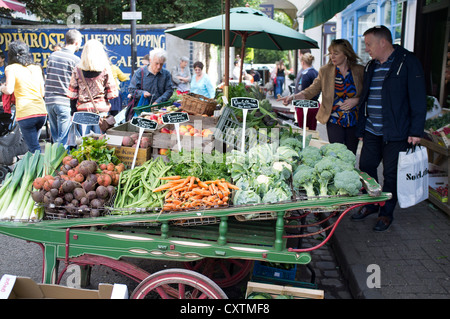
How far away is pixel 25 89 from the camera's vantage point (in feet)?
21.5

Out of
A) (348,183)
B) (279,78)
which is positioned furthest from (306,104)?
(279,78)

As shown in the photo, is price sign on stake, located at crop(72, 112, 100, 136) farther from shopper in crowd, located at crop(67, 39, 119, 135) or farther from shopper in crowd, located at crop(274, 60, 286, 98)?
shopper in crowd, located at crop(274, 60, 286, 98)

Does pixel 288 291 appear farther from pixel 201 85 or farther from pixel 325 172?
pixel 201 85

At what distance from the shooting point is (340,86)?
5.32 m

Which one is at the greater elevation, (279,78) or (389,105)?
(279,78)

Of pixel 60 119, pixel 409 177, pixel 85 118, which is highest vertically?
pixel 85 118

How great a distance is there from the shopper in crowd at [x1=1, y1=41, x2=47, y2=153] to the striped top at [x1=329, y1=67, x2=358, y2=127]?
4722 mm

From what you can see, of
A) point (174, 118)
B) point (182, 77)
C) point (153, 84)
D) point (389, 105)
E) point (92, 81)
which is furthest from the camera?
point (182, 77)

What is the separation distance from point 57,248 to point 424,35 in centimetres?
730

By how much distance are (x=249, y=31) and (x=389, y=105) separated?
149 inches

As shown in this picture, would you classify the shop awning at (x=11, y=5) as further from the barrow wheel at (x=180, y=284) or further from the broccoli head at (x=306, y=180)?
the broccoli head at (x=306, y=180)

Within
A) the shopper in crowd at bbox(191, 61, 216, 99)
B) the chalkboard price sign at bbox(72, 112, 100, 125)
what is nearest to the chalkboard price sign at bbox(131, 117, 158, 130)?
the chalkboard price sign at bbox(72, 112, 100, 125)

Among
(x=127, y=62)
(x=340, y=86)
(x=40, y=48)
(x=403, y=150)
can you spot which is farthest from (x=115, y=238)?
(x=40, y=48)

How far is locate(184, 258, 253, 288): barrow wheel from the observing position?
3.80 meters
